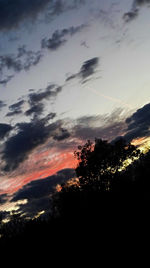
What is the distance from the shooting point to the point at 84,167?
52.0 meters

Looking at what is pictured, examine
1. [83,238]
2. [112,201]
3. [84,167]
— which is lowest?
[83,238]

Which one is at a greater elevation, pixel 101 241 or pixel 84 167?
pixel 84 167

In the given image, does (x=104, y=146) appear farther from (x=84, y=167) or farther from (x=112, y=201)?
(x=112, y=201)

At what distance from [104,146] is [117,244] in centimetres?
4562

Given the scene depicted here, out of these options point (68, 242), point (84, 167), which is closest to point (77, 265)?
point (68, 242)

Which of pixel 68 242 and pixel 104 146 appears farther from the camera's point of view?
pixel 104 146

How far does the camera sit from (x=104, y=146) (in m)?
54.0

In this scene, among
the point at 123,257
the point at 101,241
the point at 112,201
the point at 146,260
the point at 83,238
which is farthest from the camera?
the point at 112,201

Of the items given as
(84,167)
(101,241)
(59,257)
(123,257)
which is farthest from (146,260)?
(84,167)

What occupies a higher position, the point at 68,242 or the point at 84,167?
the point at 84,167

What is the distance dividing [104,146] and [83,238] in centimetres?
4402

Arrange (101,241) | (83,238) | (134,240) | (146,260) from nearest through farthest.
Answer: (146,260), (134,240), (101,241), (83,238)

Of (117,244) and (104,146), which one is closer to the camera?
(117,244)

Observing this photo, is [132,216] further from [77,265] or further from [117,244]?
[77,265]
